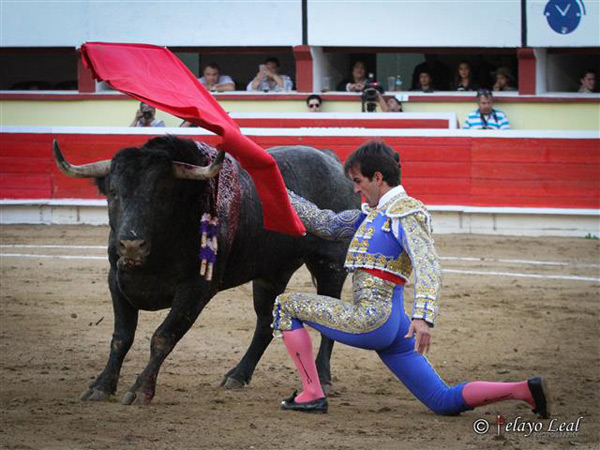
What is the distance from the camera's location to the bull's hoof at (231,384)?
5.15 meters

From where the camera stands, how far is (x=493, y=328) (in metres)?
6.72

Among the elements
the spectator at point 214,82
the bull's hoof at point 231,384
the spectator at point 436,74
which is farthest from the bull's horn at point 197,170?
the spectator at point 436,74

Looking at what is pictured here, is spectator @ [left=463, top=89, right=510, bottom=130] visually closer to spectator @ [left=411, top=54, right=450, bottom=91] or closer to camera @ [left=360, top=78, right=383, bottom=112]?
camera @ [left=360, top=78, right=383, bottom=112]

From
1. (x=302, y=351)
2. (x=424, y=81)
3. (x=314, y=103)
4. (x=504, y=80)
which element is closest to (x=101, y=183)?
(x=302, y=351)

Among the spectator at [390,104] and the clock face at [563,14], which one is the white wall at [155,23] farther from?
the clock face at [563,14]

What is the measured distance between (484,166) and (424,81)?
7.08ft

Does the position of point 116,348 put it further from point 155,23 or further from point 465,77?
point 155,23

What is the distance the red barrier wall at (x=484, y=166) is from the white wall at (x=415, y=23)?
2.12 m

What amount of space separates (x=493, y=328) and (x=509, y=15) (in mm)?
6546

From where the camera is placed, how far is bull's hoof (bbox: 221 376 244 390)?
515cm

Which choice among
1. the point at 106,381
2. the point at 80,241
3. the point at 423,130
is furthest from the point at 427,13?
the point at 106,381

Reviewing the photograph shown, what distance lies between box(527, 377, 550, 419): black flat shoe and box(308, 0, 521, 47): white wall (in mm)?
8823

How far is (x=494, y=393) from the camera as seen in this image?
426cm

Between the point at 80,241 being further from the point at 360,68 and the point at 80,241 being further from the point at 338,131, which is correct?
the point at 360,68
